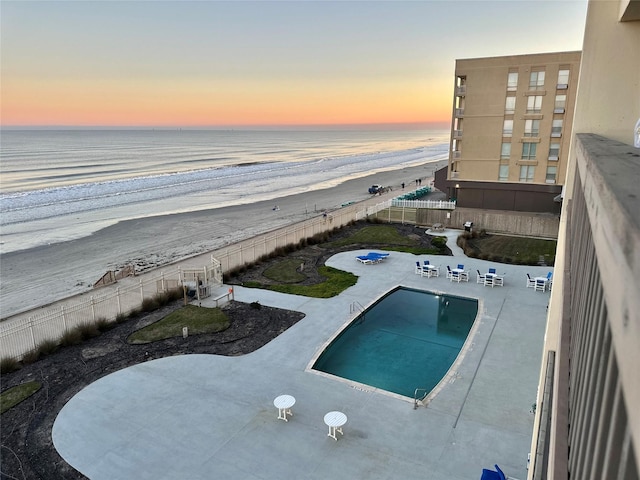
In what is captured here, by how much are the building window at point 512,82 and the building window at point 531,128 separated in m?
2.94

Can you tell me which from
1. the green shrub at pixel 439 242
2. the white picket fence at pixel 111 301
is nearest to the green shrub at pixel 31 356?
the white picket fence at pixel 111 301

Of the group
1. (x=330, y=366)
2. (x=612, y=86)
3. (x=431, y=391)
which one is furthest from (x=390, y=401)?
(x=612, y=86)

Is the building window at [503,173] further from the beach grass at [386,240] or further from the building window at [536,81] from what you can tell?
the beach grass at [386,240]

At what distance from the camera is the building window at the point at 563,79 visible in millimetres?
35219

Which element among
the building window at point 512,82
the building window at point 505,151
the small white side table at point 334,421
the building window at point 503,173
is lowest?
the small white side table at point 334,421

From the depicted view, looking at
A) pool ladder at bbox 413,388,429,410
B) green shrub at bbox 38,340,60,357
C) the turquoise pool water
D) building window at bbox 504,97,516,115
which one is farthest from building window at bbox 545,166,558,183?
green shrub at bbox 38,340,60,357

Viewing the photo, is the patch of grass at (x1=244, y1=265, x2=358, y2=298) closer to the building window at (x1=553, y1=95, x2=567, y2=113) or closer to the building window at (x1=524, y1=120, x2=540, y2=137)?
the building window at (x1=524, y1=120, x2=540, y2=137)

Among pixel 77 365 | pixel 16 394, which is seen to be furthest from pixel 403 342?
pixel 16 394

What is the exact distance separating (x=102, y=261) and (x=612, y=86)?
110 ft

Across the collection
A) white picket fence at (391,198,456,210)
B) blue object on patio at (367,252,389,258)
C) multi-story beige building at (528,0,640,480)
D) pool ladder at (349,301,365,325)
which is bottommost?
pool ladder at (349,301,365,325)

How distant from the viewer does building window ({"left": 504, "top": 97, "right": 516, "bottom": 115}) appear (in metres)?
37.4

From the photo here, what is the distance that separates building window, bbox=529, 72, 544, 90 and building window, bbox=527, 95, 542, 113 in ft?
2.32

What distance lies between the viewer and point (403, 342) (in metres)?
18.0

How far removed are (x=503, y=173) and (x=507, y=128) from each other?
12.6 ft
